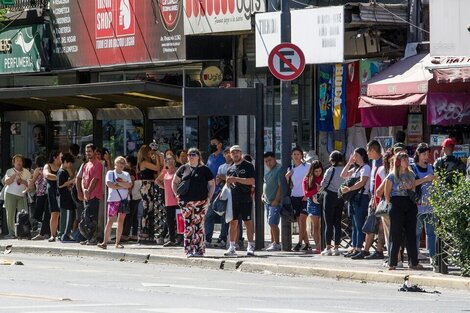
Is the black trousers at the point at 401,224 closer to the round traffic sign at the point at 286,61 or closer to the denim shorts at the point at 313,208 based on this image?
the denim shorts at the point at 313,208

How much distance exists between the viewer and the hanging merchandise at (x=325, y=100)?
2712cm

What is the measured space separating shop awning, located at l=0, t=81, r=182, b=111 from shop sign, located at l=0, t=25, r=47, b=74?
3.53m

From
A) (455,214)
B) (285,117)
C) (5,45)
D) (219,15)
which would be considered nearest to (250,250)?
(285,117)

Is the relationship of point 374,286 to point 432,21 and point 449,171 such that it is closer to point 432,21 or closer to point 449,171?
point 449,171

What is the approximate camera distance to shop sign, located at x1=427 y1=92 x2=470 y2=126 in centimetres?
2340

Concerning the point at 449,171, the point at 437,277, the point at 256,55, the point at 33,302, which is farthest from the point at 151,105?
the point at 33,302

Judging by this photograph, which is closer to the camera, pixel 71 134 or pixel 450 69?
pixel 450 69

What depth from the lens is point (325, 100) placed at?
2727 cm

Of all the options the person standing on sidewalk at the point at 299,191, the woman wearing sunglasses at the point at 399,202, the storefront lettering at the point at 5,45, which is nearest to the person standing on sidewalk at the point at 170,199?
the person standing on sidewalk at the point at 299,191

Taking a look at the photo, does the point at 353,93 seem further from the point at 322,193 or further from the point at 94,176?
the point at 94,176

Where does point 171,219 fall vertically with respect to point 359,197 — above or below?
below

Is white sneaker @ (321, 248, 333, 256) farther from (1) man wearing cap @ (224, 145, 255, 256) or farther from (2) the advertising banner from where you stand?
(2) the advertising banner

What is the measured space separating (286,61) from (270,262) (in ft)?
12.2

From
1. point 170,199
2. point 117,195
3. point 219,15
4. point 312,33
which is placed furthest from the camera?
point 219,15
